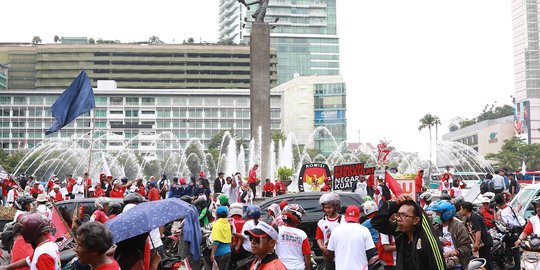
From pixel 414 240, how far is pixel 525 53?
140 metres

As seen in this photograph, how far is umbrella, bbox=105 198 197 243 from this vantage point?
21.9 ft

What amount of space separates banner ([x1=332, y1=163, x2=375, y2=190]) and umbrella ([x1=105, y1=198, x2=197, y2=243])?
1288 centimetres

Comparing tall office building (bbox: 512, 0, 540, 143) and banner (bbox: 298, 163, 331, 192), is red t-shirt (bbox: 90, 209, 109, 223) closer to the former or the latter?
banner (bbox: 298, 163, 331, 192)

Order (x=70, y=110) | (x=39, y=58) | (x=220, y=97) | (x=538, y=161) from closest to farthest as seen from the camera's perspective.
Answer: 1. (x=70, y=110)
2. (x=538, y=161)
3. (x=220, y=97)
4. (x=39, y=58)

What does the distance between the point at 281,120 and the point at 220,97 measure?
41.1 feet

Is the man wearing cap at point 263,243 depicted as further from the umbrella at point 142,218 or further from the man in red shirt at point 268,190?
the man in red shirt at point 268,190

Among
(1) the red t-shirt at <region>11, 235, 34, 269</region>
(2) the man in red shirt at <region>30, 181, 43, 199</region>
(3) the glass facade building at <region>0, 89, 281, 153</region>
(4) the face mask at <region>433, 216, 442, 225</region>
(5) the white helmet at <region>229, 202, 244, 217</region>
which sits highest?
(3) the glass facade building at <region>0, 89, 281, 153</region>

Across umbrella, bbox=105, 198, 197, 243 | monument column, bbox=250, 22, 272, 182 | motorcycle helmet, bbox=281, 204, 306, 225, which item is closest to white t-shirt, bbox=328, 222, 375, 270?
motorcycle helmet, bbox=281, 204, 306, 225

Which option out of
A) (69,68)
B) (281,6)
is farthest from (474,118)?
(69,68)

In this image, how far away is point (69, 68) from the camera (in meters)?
147

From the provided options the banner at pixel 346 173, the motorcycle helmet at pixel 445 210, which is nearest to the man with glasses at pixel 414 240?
the motorcycle helmet at pixel 445 210

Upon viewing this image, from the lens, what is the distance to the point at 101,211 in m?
11.8

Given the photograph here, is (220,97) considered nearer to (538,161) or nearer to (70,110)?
(538,161)

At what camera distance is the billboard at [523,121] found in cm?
12581
